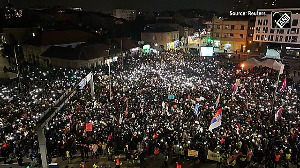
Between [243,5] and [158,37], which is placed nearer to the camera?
[158,37]

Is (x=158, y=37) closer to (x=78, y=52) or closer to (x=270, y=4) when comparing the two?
(x=78, y=52)

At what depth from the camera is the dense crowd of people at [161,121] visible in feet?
39.6

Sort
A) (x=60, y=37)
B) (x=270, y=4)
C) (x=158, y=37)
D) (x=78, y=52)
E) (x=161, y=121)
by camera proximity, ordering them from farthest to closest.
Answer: (x=270, y=4)
(x=158, y=37)
(x=60, y=37)
(x=78, y=52)
(x=161, y=121)

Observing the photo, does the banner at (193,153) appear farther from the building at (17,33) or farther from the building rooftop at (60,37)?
the building at (17,33)

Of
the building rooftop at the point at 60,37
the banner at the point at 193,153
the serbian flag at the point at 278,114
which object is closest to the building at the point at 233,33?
the building rooftop at the point at 60,37

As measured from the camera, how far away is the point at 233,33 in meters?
45.5

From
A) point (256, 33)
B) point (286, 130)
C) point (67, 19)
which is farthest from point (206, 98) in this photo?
point (67, 19)

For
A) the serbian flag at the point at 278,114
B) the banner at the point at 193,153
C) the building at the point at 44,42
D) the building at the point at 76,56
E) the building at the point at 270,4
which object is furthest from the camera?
the building at the point at 270,4

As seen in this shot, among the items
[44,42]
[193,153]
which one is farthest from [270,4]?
[193,153]

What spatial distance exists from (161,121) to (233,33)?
123ft

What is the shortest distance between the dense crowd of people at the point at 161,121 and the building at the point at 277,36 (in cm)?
1997

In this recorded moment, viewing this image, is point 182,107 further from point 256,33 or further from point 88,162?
point 256,33

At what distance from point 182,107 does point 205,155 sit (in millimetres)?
5016

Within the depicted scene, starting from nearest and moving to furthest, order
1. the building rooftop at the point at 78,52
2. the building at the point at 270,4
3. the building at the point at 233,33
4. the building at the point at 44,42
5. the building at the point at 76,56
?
the building at the point at 76,56 → the building rooftop at the point at 78,52 → the building at the point at 44,42 → the building at the point at 270,4 → the building at the point at 233,33
